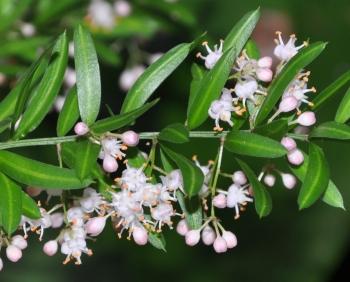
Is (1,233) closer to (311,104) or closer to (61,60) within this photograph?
(61,60)

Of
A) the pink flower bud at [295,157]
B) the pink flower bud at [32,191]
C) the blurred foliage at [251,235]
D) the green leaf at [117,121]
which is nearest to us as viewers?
the green leaf at [117,121]

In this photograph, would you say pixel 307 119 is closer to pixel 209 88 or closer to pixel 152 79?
pixel 209 88

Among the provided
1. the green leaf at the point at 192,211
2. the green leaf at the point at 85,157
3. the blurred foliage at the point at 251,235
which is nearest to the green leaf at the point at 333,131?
the green leaf at the point at 192,211

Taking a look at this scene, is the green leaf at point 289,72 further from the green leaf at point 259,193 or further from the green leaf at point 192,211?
the green leaf at point 192,211

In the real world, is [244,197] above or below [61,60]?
below

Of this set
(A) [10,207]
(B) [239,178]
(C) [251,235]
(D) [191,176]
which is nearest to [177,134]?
(D) [191,176]

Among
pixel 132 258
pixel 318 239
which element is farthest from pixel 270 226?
pixel 132 258
